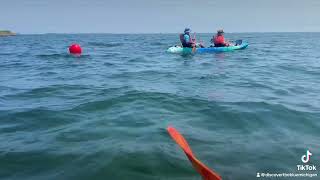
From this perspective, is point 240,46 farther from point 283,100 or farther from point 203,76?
point 283,100

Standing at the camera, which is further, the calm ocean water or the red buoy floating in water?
the red buoy floating in water

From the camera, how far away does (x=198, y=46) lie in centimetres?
3067

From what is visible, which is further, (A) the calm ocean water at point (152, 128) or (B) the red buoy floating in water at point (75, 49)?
(B) the red buoy floating in water at point (75, 49)

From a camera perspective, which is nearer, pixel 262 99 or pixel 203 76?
pixel 262 99

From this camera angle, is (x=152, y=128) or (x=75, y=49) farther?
(x=75, y=49)

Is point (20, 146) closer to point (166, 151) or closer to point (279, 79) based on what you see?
point (166, 151)

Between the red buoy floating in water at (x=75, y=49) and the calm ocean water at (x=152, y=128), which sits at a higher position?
the red buoy floating in water at (x=75, y=49)

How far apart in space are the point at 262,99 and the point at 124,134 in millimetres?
5389

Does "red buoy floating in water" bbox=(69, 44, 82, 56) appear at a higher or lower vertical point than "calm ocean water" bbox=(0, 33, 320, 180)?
higher

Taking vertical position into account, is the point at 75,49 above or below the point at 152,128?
above

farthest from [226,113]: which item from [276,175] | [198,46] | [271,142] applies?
[198,46]

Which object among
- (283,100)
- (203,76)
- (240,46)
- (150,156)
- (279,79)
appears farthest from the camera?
(240,46)

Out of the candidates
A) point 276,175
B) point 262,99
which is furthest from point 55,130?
point 262,99

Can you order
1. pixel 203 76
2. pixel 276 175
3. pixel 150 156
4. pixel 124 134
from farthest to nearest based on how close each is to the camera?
pixel 203 76
pixel 124 134
pixel 150 156
pixel 276 175
